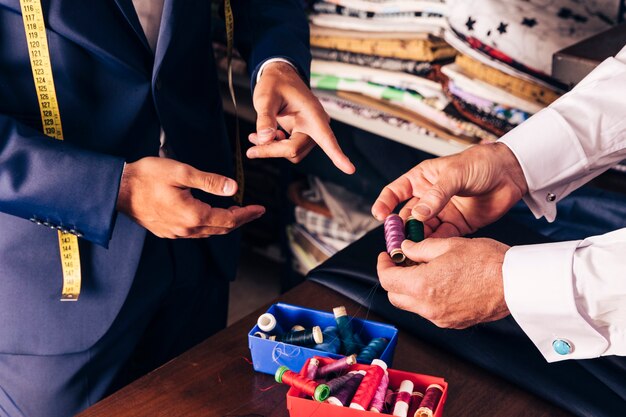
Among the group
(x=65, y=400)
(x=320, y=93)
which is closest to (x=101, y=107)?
(x=65, y=400)

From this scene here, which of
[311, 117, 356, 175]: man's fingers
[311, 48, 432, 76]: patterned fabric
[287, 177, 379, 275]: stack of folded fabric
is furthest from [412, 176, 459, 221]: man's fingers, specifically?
[287, 177, 379, 275]: stack of folded fabric

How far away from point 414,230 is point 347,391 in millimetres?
293

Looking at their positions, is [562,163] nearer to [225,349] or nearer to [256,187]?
[225,349]

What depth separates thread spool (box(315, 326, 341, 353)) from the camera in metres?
0.97

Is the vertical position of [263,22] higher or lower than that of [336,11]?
higher

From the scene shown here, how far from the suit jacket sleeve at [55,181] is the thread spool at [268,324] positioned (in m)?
0.28

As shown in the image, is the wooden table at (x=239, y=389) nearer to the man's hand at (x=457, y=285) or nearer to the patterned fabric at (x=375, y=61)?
the man's hand at (x=457, y=285)

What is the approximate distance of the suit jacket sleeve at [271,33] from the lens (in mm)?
1364

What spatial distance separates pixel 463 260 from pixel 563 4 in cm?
103

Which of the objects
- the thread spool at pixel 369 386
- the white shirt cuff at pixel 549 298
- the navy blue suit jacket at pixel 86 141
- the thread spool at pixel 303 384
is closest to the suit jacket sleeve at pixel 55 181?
the navy blue suit jacket at pixel 86 141

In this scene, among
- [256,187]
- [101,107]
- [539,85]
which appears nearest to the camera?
[101,107]

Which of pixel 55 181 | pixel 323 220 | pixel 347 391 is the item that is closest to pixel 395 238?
pixel 347 391

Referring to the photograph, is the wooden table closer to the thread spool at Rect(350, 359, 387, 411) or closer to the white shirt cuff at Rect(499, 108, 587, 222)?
the thread spool at Rect(350, 359, 387, 411)

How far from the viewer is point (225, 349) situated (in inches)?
40.9
